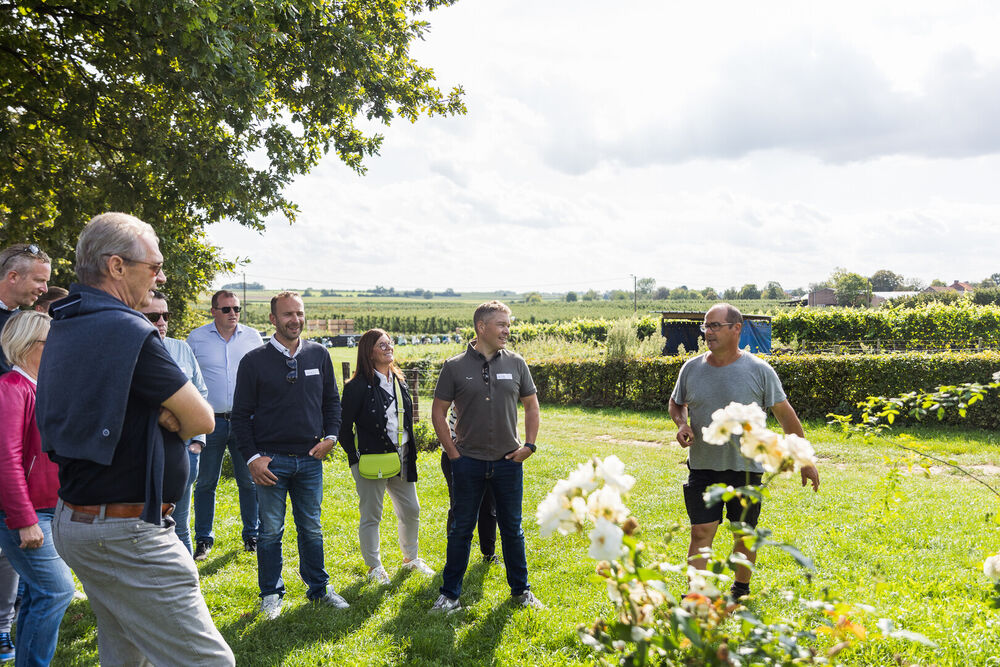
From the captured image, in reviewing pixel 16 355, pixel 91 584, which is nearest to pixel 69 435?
pixel 91 584

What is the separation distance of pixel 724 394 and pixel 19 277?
4295 mm

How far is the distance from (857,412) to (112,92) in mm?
13305

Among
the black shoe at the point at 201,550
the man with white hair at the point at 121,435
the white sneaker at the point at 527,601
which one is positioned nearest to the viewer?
the man with white hair at the point at 121,435

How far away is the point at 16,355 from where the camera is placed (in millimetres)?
3248

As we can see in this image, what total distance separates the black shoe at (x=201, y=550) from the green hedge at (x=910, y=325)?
2829cm

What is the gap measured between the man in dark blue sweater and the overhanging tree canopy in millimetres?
3666

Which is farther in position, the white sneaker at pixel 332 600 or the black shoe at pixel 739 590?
the white sneaker at pixel 332 600

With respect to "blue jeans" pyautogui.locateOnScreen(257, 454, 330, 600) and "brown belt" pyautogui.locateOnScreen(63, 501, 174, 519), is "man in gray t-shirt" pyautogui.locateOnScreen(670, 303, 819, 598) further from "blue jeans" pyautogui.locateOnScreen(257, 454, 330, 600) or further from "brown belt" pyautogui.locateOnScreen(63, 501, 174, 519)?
"brown belt" pyautogui.locateOnScreen(63, 501, 174, 519)

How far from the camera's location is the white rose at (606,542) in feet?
4.81

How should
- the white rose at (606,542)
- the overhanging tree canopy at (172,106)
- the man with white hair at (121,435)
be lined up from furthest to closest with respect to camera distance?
the overhanging tree canopy at (172,106), the man with white hair at (121,435), the white rose at (606,542)

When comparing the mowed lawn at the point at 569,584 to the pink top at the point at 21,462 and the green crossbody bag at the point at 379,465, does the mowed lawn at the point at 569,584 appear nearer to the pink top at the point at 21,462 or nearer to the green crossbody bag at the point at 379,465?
the green crossbody bag at the point at 379,465

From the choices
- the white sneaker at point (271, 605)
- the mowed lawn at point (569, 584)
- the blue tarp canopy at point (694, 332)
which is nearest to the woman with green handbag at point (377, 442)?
the mowed lawn at point (569, 584)

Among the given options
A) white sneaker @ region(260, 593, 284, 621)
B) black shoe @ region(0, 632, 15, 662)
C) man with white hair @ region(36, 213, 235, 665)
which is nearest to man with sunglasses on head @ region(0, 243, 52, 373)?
black shoe @ region(0, 632, 15, 662)

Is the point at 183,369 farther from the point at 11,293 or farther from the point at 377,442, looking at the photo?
the point at 377,442
